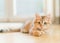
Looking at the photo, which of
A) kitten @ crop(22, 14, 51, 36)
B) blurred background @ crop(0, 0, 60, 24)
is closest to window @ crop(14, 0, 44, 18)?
blurred background @ crop(0, 0, 60, 24)

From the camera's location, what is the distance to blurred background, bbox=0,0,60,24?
1717 millimetres

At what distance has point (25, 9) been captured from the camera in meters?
1.79

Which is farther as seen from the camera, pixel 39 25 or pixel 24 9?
pixel 24 9

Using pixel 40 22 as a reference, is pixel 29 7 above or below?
above

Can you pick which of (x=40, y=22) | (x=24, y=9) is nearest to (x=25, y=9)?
(x=24, y=9)

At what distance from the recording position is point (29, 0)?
1.78 metres

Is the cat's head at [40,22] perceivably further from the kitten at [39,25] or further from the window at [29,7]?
the window at [29,7]

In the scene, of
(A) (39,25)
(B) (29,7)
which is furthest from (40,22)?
(B) (29,7)

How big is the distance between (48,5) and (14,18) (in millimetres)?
485

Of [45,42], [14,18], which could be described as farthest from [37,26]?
[14,18]

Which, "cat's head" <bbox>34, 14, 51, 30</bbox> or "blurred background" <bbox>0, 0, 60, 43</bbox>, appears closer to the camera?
"cat's head" <bbox>34, 14, 51, 30</bbox>

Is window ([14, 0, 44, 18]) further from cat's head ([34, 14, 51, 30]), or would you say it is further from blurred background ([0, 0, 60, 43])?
cat's head ([34, 14, 51, 30])

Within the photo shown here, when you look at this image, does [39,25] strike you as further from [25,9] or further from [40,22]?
[25,9]

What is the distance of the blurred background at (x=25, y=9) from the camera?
1717 mm
